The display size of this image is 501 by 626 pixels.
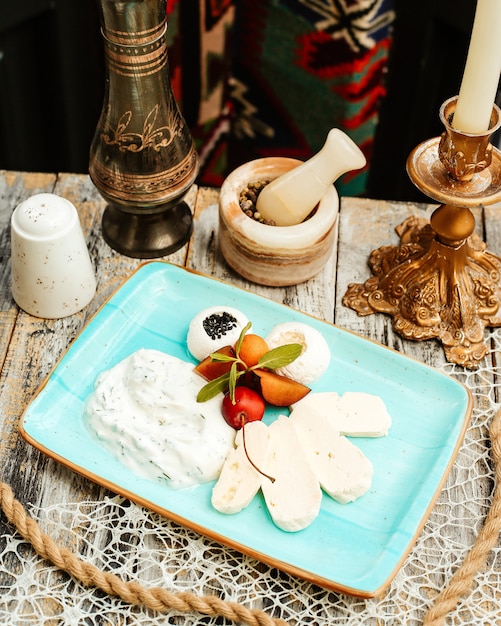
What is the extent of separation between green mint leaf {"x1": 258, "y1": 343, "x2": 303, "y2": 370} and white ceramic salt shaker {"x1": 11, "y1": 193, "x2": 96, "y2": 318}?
37cm

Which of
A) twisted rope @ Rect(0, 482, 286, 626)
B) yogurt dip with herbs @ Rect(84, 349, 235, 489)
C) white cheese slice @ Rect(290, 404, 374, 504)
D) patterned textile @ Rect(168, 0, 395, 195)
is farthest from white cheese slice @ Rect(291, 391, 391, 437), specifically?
patterned textile @ Rect(168, 0, 395, 195)

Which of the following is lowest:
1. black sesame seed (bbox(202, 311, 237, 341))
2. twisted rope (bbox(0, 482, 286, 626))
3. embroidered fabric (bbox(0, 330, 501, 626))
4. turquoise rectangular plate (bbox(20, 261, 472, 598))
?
embroidered fabric (bbox(0, 330, 501, 626))

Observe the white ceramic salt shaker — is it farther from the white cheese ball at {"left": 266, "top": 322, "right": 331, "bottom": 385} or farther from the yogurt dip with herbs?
the white cheese ball at {"left": 266, "top": 322, "right": 331, "bottom": 385}

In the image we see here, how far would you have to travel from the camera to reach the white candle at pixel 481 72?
3.46 ft

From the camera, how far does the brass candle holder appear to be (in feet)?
3.88

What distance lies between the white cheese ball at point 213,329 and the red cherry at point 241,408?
0.10 m

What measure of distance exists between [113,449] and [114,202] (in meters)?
0.44

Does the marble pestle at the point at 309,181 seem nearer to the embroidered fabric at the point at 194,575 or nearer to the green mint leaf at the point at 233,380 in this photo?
the green mint leaf at the point at 233,380

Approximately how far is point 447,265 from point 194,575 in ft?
2.11

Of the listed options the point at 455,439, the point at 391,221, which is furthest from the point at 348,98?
the point at 455,439

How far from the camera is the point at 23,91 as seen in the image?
81.8 inches

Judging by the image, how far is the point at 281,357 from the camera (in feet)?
3.90

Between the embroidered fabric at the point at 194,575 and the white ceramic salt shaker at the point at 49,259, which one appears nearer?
the embroidered fabric at the point at 194,575

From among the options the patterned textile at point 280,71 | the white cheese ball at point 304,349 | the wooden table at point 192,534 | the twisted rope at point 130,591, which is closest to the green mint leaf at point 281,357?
the white cheese ball at point 304,349
